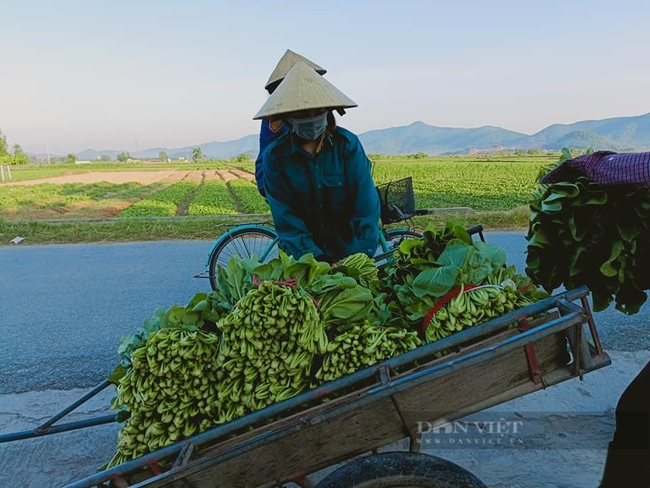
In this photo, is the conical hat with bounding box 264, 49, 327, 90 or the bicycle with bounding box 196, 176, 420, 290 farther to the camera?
the bicycle with bounding box 196, 176, 420, 290

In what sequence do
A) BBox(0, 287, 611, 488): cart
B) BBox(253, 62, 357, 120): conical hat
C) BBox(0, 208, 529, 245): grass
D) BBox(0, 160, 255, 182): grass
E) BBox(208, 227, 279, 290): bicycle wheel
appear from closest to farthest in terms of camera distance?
BBox(0, 287, 611, 488): cart < BBox(253, 62, 357, 120): conical hat < BBox(208, 227, 279, 290): bicycle wheel < BBox(0, 208, 529, 245): grass < BBox(0, 160, 255, 182): grass

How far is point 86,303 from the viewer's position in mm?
4984

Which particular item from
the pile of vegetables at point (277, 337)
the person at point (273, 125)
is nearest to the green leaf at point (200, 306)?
the pile of vegetables at point (277, 337)

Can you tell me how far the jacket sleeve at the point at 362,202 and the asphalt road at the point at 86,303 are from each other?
2.23 meters

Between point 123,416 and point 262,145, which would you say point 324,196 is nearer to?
point 262,145

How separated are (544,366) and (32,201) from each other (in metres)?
20.9

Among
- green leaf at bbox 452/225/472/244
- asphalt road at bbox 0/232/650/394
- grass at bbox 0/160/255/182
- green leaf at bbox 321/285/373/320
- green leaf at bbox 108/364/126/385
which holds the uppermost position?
grass at bbox 0/160/255/182

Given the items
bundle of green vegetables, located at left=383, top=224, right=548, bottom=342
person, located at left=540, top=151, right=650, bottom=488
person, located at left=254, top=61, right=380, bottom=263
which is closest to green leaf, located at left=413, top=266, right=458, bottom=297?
bundle of green vegetables, located at left=383, top=224, right=548, bottom=342

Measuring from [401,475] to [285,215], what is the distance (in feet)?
5.86

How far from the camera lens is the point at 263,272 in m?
1.87

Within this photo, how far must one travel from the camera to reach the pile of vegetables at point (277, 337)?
1.63 metres

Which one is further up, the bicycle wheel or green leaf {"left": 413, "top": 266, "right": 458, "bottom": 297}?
green leaf {"left": 413, "top": 266, "right": 458, "bottom": 297}

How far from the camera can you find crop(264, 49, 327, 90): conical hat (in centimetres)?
413

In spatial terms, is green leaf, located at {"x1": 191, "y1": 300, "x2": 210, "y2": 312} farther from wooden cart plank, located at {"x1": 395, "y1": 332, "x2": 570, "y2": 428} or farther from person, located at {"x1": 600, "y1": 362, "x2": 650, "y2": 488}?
person, located at {"x1": 600, "y1": 362, "x2": 650, "y2": 488}
